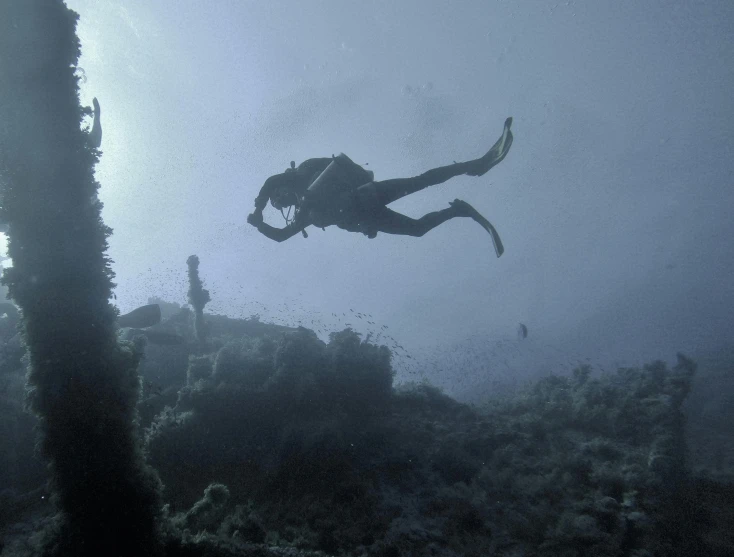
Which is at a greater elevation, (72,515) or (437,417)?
(437,417)

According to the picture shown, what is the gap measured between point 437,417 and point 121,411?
10269mm

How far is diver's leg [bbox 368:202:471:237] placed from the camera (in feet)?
21.9

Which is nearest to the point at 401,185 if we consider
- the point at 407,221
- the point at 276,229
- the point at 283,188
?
the point at 407,221

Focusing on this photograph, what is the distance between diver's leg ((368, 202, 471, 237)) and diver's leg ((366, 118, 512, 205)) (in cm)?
28

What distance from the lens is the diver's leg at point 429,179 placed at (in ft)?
21.4

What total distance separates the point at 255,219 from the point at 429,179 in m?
3.37

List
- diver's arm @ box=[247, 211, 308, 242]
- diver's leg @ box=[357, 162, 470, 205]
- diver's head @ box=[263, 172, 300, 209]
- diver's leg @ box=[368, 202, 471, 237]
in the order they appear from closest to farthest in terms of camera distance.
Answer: diver's arm @ box=[247, 211, 308, 242] → diver's leg @ box=[357, 162, 470, 205] → diver's head @ box=[263, 172, 300, 209] → diver's leg @ box=[368, 202, 471, 237]

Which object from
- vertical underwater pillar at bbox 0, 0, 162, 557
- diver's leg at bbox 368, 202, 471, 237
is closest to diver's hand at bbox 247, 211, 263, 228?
diver's leg at bbox 368, 202, 471, 237

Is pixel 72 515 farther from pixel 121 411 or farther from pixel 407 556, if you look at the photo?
pixel 407 556

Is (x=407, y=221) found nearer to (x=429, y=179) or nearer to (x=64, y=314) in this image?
(x=429, y=179)

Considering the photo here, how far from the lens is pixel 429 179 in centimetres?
696

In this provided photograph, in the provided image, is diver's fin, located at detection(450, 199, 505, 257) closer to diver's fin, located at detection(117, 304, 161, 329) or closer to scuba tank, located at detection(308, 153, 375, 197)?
scuba tank, located at detection(308, 153, 375, 197)

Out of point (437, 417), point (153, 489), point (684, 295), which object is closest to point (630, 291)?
point (684, 295)

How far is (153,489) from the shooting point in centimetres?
524
